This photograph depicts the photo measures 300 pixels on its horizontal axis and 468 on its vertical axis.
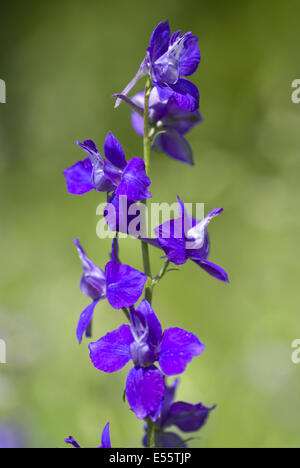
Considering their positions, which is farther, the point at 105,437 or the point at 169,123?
the point at 169,123

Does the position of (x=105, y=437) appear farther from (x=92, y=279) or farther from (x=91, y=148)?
(x=91, y=148)

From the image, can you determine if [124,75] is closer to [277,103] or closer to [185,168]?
[185,168]

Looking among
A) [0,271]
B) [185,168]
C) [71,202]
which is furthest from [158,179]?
[0,271]

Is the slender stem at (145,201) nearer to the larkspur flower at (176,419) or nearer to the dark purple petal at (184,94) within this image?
the dark purple petal at (184,94)

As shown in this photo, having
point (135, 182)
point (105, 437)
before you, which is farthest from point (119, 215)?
point (105, 437)

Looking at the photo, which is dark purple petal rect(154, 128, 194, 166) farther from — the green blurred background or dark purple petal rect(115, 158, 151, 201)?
the green blurred background

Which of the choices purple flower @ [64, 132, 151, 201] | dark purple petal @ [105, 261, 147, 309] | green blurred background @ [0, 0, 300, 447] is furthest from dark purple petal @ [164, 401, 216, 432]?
green blurred background @ [0, 0, 300, 447]
